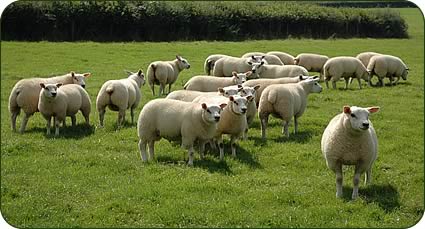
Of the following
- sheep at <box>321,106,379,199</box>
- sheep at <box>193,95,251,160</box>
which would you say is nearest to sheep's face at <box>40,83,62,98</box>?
sheep at <box>193,95,251,160</box>

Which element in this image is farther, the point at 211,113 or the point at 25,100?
the point at 25,100

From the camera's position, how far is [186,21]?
37031 mm

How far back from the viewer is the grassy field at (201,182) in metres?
7.97

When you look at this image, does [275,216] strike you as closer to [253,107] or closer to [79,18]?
[253,107]

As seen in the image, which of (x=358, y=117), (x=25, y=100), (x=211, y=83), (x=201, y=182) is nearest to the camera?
(x=358, y=117)

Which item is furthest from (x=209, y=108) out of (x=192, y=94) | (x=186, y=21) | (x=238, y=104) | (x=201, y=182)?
(x=186, y=21)

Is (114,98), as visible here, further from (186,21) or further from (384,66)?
(186,21)

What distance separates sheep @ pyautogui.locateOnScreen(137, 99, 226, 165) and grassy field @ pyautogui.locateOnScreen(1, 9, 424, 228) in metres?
0.48

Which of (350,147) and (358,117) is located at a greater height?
(358,117)

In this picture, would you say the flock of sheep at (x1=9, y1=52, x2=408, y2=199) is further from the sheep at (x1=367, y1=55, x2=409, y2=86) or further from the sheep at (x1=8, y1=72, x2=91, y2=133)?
the sheep at (x1=367, y1=55, x2=409, y2=86)

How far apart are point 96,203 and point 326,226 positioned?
372 centimetres

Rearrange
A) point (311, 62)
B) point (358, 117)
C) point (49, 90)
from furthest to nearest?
point (311, 62)
point (49, 90)
point (358, 117)

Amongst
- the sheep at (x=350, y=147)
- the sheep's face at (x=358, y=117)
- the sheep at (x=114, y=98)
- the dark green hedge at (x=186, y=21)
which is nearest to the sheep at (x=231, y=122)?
the sheep at (x=350, y=147)

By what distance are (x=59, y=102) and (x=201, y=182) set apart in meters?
6.07
